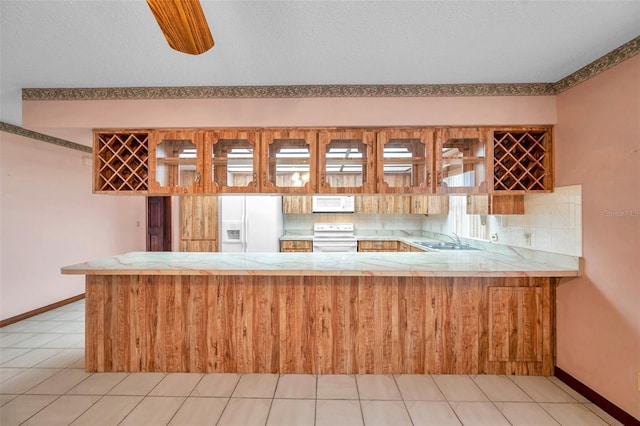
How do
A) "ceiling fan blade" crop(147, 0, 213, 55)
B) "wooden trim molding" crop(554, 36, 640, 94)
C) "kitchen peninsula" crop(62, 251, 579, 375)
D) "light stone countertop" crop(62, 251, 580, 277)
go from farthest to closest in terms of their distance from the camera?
"kitchen peninsula" crop(62, 251, 579, 375) < "light stone countertop" crop(62, 251, 580, 277) < "wooden trim molding" crop(554, 36, 640, 94) < "ceiling fan blade" crop(147, 0, 213, 55)

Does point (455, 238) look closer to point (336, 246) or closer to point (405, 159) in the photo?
point (336, 246)

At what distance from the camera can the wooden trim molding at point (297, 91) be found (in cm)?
243

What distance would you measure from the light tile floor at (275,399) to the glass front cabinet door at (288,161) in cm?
155

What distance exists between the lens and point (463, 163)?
2.55 metres

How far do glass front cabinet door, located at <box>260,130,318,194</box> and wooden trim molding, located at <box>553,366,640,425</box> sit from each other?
7.93 feet

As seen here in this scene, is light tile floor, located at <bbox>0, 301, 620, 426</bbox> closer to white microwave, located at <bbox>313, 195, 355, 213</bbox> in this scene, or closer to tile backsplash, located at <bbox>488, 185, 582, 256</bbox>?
tile backsplash, located at <bbox>488, 185, 582, 256</bbox>

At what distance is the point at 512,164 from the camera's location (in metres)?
2.53

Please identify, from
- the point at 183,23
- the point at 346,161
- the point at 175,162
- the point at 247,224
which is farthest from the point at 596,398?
the point at 247,224

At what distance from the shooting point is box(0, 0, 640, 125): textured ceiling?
1544 millimetres

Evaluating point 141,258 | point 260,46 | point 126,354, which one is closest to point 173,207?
point 141,258

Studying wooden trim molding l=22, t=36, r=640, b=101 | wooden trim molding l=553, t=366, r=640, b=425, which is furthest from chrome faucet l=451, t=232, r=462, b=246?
wooden trim molding l=22, t=36, r=640, b=101

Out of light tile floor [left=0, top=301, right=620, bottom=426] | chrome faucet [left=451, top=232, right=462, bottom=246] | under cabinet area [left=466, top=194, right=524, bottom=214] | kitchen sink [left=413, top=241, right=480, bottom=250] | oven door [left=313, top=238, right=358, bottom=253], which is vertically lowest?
light tile floor [left=0, top=301, right=620, bottom=426]

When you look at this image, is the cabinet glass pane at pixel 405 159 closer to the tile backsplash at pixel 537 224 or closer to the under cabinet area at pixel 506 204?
the under cabinet area at pixel 506 204

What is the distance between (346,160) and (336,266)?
2.94 feet
